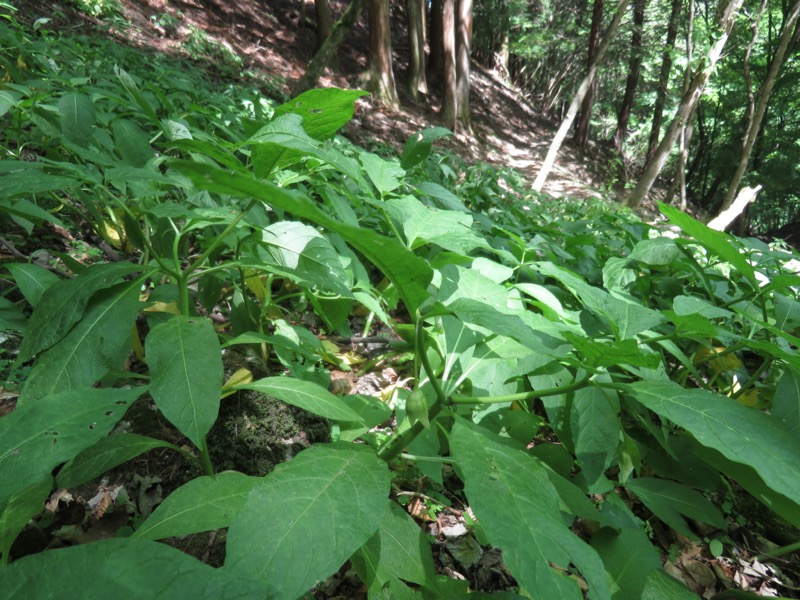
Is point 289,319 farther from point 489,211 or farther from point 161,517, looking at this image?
point 489,211

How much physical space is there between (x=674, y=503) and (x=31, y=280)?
6.86 feet

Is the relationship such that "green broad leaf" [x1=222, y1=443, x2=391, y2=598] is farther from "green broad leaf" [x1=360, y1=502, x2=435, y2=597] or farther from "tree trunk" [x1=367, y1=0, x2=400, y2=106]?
"tree trunk" [x1=367, y1=0, x2=400, y2=106]

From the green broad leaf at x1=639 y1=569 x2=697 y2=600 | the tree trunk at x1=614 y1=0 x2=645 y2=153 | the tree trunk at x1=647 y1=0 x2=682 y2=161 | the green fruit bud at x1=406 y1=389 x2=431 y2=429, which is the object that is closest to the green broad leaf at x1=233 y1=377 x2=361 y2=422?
the green fruit bud at x1=406 y1=389 x2=431 y2=429

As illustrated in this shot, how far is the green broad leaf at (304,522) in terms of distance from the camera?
0.58 m

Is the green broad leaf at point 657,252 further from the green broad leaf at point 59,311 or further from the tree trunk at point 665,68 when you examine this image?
the tree trunk at point 665,68

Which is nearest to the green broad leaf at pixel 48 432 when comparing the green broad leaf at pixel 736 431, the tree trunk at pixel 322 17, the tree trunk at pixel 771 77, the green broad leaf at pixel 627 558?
the green broad leaf at pixel 736 431

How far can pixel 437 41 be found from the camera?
1389cm

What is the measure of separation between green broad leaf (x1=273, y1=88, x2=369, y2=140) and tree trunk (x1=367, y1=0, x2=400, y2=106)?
1104 centimetres

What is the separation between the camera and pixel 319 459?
0.75m

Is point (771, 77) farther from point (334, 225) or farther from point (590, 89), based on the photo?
point (334, 225)

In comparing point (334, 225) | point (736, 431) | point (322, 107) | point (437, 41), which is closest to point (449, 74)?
point (437, 41)

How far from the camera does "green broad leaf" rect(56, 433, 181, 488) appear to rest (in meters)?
0.88

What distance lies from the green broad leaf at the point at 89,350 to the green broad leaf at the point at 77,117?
847mm

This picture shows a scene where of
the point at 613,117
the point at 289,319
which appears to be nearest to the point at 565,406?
the point at 289,319
